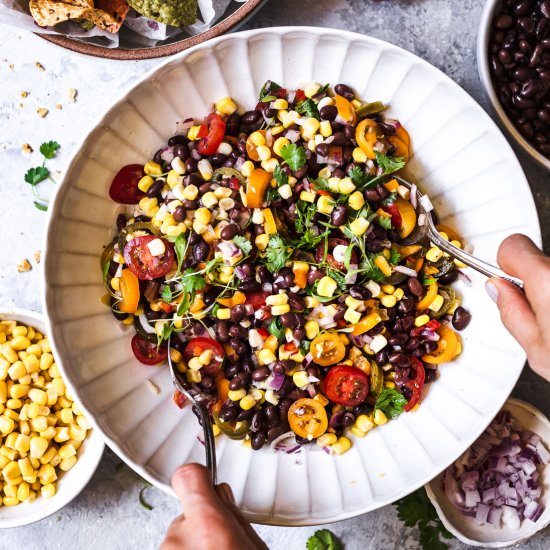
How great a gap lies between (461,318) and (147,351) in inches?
49.2

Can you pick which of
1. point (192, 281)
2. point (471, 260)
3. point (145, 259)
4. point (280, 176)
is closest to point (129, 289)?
point (145, 259)

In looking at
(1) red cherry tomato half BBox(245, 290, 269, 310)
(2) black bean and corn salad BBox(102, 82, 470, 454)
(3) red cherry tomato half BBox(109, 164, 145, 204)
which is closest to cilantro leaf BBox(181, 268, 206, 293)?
(2) black bean and corn salad BBox(102, 82, 470, 454)

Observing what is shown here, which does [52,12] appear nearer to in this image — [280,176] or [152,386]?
[280,176]

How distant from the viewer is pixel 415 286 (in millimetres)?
2580

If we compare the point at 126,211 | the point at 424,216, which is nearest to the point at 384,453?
the point at 424,216

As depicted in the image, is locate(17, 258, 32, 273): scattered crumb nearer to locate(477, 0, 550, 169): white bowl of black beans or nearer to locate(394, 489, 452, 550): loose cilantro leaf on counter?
locate(394, 489, 452, 550): loose cilantro leaf on counter

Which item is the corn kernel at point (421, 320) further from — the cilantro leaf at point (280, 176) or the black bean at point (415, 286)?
the cilantro leaf at point (280, 176)

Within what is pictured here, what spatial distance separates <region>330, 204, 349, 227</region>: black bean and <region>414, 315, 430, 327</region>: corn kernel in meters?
0.49

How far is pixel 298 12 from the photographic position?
2949mm

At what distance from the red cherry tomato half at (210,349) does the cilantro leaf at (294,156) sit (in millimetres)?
750

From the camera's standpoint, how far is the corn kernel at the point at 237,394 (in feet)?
8.56

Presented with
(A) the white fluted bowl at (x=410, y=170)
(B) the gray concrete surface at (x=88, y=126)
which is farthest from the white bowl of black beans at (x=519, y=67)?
(A) the white fluted bowl at (x=410, y=170)

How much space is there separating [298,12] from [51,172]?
1.31 metres

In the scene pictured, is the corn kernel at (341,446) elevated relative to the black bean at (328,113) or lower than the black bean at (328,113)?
lower
